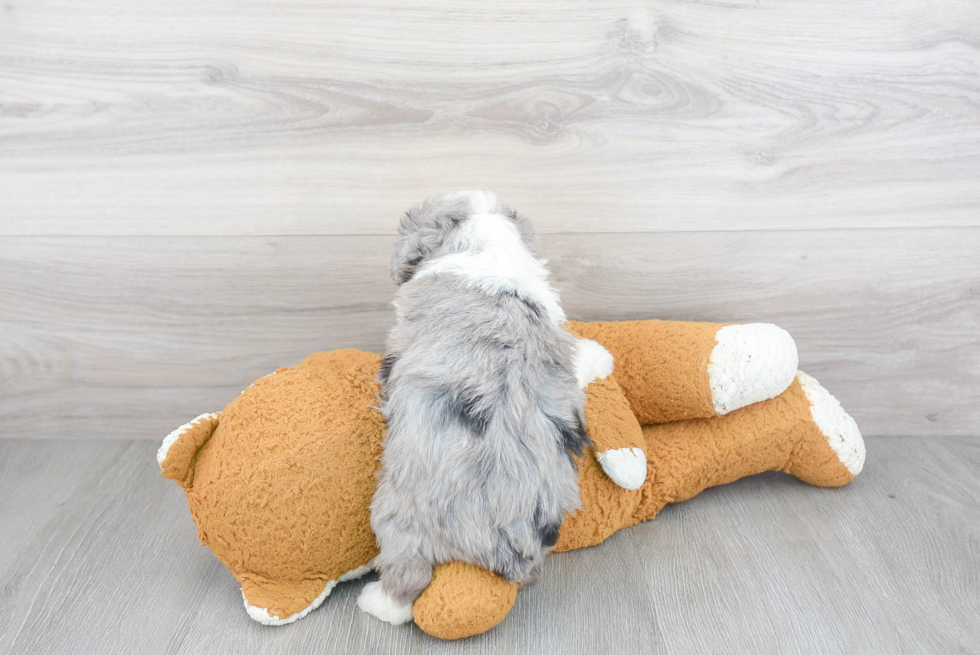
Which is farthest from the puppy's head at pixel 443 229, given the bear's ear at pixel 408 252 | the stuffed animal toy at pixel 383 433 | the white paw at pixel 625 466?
the white paw at pixel 625 466

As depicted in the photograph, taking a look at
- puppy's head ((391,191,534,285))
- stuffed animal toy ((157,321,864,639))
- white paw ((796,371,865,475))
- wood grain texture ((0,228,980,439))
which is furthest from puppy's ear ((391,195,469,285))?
white paw ((796,371,865,475))

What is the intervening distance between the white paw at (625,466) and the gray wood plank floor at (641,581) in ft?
0.36

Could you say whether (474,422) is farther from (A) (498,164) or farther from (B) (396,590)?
(A) (498,164)

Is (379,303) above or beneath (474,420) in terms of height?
beneath

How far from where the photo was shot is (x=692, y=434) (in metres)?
1.09

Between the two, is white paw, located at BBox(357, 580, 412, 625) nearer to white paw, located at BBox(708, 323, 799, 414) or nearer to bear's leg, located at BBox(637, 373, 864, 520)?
bear's leg, located at BBox(637, 373, 864, 520)

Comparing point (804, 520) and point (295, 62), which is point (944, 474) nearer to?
point (804, 520)

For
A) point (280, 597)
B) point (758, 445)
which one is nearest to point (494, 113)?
point (758, 445)

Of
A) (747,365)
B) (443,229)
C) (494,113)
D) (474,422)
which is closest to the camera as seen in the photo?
(474,422)

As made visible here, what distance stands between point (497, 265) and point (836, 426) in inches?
24.3

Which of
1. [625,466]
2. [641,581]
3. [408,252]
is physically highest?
[408,252]

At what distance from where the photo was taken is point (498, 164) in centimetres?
115

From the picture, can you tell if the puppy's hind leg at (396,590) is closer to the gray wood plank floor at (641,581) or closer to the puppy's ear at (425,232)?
the gray wood plank floor at (641,581)

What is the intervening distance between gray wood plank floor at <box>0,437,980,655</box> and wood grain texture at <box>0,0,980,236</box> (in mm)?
438
